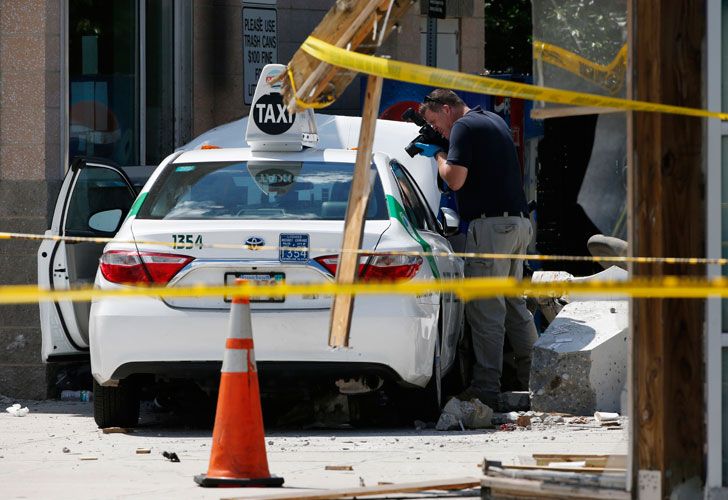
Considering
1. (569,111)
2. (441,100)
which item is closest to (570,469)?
(569,111)

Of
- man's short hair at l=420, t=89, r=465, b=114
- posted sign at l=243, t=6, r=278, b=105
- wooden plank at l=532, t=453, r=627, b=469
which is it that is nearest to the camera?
wooden plank at l=532, t=453, r=627, b=469

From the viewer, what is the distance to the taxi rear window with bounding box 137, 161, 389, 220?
874cm

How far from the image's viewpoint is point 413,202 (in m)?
9.69

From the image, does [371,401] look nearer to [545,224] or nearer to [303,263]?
[303,263]

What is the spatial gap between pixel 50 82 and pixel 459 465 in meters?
5.86

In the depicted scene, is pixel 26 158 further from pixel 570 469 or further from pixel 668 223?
pixel 668 223

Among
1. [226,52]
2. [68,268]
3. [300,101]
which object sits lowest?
[68,268]

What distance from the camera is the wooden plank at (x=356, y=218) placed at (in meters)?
5.78

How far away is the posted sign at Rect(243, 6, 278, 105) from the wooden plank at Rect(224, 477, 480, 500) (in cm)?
990

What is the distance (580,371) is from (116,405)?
2.83 m

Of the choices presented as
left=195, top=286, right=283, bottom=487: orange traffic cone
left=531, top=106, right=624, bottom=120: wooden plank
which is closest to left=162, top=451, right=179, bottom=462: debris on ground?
left=195, top=286, right=283, bottom=487: orange traffic cone

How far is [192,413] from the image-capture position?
9766mm

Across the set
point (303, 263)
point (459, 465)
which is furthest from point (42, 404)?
point (459, 465)

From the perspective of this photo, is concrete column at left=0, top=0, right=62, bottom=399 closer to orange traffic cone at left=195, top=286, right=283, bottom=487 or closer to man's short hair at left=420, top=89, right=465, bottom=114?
man's short hair at left=420, top=89, right=465, bottom=114
